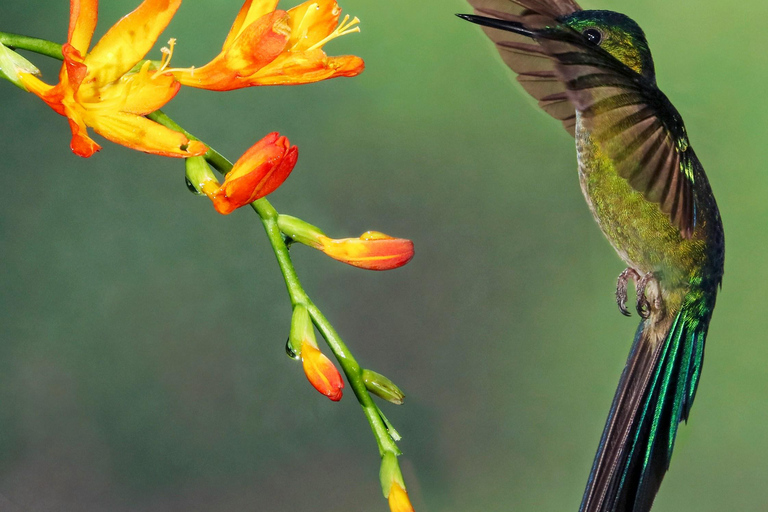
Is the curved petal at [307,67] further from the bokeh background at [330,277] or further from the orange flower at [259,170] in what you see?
the bokeh background at [330,277]

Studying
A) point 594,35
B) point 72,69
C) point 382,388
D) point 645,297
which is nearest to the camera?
point 72,69

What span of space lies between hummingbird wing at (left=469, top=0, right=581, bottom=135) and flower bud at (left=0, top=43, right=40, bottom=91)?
0.33 m

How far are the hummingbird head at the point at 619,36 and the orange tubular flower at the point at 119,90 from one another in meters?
0.34

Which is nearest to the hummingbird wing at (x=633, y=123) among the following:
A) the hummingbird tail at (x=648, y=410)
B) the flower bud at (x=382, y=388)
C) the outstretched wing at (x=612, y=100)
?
the outstretched wing at (x=612, y=100)

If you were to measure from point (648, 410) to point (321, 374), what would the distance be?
1.01 feet

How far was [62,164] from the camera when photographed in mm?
1058

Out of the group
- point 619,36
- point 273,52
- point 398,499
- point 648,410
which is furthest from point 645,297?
point 273,52

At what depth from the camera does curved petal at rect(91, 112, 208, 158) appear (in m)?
0.32

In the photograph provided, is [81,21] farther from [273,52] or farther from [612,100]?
[612,100]

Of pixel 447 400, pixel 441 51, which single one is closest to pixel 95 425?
pixel 447 400

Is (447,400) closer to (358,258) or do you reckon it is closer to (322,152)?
(322,152)

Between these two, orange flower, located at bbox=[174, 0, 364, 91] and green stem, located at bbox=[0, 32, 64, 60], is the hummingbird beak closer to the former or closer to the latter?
orange flower, located at bbox=[174, 0, 364, 91]

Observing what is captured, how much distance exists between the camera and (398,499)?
0.41 meters

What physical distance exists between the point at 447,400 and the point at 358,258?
684 millimetres
